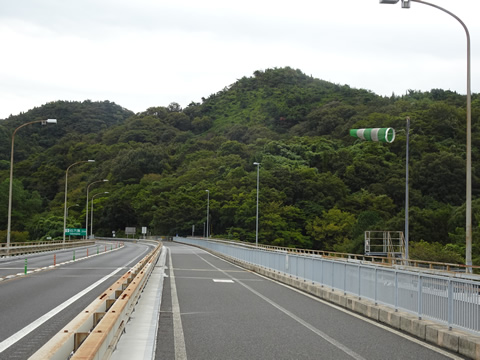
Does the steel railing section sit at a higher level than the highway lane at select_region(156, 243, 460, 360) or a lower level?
higher

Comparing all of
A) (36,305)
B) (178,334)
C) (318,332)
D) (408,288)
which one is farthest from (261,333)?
(36,305)

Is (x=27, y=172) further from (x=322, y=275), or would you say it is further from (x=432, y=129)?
(x=322, y=275)

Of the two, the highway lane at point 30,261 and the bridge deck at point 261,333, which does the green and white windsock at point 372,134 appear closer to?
the highway lane at point 30,261

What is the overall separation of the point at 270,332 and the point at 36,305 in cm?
692

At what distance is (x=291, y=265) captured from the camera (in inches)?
1021

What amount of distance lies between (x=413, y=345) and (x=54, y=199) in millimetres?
169706

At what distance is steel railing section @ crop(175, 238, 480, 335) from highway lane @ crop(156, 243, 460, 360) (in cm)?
72

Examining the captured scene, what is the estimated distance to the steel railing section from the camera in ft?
34.6

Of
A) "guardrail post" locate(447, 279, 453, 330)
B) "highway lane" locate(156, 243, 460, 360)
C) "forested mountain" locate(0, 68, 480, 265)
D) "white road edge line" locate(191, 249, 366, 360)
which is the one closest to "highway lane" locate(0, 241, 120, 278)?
"highway lane" locate(156, 243, 460, 360)

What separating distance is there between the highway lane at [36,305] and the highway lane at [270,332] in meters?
2.13

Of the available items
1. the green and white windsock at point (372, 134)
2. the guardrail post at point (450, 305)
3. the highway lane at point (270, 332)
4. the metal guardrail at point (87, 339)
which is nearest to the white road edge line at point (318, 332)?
the highway lane at point (270, 332)

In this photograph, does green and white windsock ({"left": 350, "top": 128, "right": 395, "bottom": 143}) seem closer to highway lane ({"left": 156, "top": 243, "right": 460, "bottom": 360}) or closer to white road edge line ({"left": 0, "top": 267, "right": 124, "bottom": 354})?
highway lane ({"left": 156, "top": 243, "right": 460, "bottom": 360})

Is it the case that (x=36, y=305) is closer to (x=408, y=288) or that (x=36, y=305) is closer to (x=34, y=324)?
(x=34, y=324)

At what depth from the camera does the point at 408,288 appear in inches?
517
